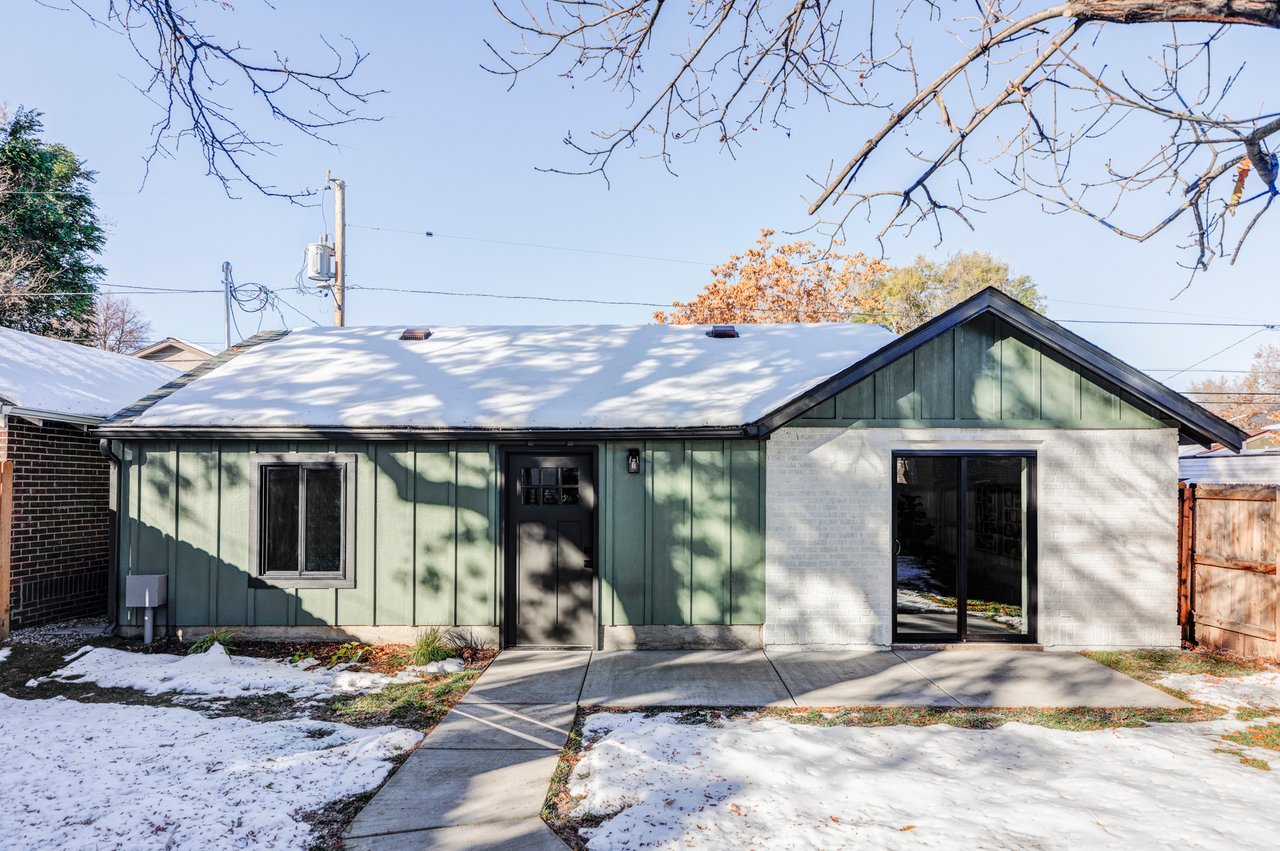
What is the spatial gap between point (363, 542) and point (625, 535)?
309 centimetres

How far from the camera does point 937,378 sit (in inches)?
283

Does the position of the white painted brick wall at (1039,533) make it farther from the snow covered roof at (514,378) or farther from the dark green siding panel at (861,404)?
the snow covered roof at (514,378)

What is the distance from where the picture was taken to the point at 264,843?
3383 mm

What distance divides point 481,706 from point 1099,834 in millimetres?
4444

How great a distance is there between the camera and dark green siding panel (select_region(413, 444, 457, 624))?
24.0 ft

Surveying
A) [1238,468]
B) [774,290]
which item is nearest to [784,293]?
[774,290]

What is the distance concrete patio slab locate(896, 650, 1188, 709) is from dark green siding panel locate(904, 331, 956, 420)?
2.67 meters

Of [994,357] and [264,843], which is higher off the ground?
[994,357]

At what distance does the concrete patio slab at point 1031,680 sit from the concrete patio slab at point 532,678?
11.6 ft

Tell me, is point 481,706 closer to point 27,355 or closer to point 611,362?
point 611,362

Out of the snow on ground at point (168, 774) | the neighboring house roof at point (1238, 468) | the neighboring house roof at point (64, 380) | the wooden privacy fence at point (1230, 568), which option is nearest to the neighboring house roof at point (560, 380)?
the wooden privacy fence at point (1230, 568)

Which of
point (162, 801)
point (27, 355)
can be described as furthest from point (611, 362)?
point (27, 355)

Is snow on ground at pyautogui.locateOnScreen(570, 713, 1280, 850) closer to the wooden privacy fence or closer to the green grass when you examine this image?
the green grass

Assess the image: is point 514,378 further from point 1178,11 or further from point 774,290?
point 774,290
